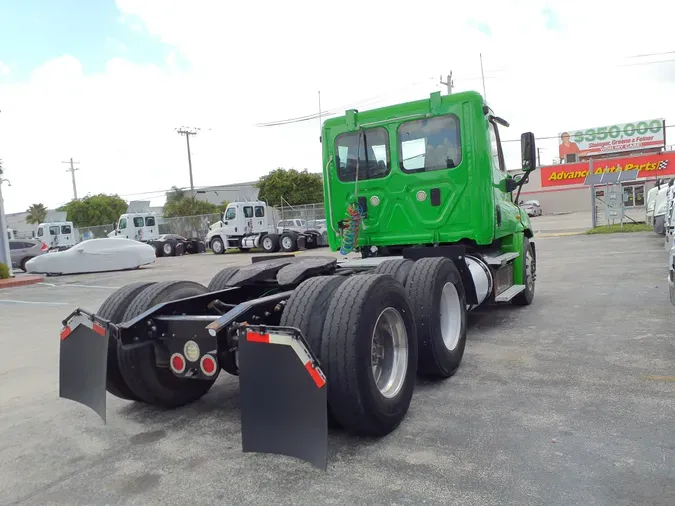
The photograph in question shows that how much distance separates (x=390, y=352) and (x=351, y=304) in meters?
0.72

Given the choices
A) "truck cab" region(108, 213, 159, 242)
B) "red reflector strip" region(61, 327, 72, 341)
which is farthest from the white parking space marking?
"truck cab" region(108, 213, 159, 242)

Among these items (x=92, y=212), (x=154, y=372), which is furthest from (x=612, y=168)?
(x=154, y=372)

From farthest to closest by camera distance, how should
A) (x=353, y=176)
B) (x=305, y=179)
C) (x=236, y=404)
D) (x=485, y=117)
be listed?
(x=305, y=179) → (x=353, y=176) → (x=485, y=117) → (x=236, y=404)

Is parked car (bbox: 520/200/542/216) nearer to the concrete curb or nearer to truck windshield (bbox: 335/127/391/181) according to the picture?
the concrete curb

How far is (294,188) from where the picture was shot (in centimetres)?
5000

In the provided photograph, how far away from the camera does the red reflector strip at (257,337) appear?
3.10 m

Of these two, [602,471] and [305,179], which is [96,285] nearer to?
[602,471]

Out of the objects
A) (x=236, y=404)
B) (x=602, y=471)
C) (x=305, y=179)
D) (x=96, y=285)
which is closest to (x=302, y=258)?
(x=236, y=404)

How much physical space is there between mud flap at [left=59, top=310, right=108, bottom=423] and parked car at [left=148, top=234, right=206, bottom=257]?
27.9 meters

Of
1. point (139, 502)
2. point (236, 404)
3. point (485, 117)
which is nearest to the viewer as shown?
point (139, 502)

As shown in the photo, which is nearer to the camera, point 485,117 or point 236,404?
point 236,404

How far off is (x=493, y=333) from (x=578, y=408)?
257 cm

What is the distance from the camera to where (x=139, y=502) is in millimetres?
2979

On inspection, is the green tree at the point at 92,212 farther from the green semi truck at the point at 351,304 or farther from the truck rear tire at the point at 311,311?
the truck rear tire at the point at 311,311
